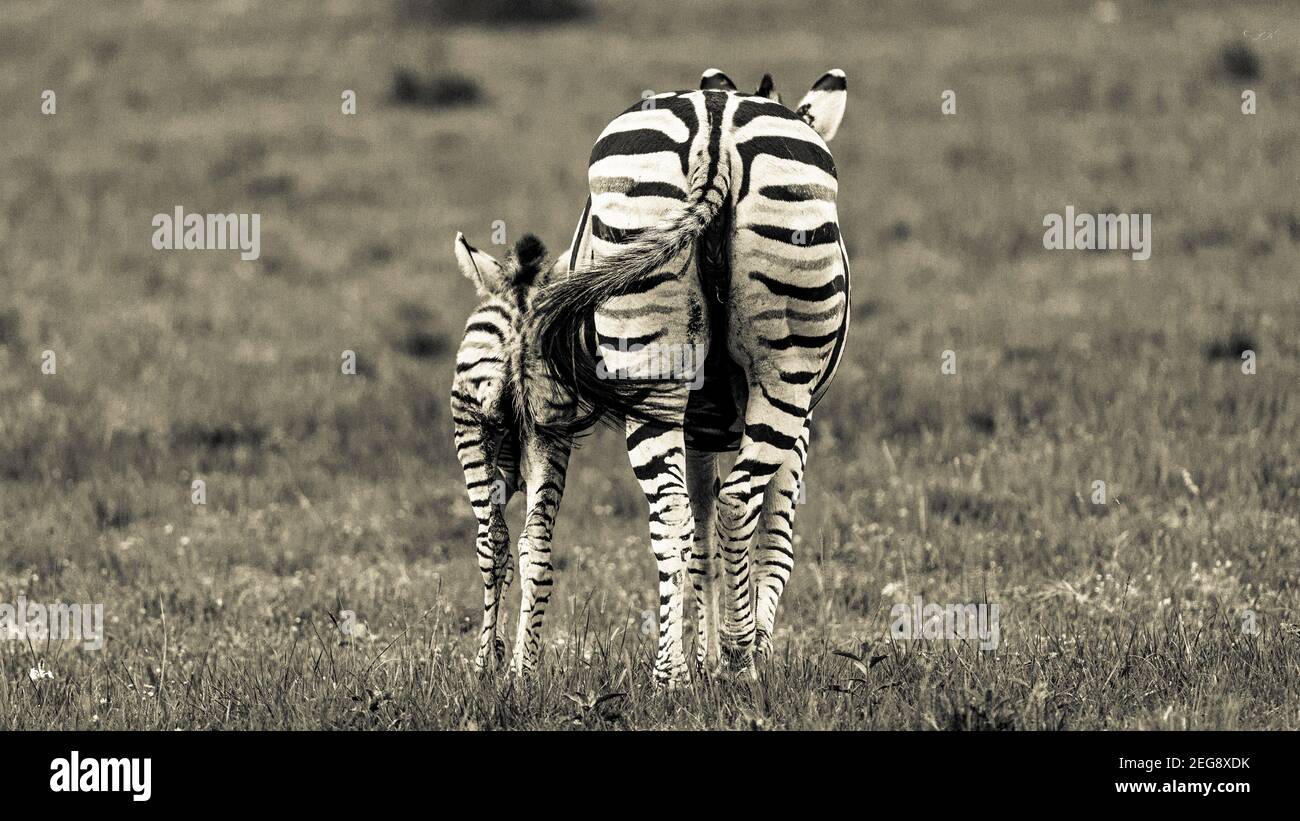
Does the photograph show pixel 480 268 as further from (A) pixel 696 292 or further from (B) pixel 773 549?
(B) pixel 773 549

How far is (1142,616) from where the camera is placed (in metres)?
8.38

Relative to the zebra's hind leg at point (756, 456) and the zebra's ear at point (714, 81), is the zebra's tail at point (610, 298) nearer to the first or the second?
the zebra's hind leg at point (756, 456)

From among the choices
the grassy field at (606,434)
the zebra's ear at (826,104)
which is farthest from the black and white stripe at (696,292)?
the grassy field at (606,434)

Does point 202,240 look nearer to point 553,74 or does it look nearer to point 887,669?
point 553,74

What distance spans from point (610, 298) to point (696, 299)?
1.09 ft

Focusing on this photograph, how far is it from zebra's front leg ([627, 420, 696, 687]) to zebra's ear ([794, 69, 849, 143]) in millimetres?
1655

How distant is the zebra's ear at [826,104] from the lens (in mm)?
7098

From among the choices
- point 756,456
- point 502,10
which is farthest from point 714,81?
point 502,10

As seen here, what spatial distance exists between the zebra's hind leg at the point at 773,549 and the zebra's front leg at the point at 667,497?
0.65 metres

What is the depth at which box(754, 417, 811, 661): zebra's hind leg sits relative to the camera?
6.89 meters

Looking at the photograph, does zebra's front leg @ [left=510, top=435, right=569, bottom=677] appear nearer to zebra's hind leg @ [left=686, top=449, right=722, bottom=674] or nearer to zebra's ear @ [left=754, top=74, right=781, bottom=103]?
zebra's hind leg @ [left=686, top=449, right=722, bottom=674]

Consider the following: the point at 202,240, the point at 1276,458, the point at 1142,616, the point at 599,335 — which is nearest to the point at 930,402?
the point at 1276,458

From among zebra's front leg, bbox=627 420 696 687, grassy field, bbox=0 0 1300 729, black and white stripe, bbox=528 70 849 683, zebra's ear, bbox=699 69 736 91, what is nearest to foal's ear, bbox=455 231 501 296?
black and white stripe, bbox=528 70 849 683

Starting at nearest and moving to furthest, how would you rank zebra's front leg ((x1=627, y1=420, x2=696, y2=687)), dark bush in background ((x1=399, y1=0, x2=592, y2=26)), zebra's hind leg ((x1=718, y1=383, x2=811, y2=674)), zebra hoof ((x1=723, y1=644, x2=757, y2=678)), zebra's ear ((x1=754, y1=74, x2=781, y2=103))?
1. zebra's front leg ((x1=627, y1=420, x2=696, y2=687))
2. zebra's hind leg ((x1=718, y1=383, x2=811, y2=674))
3. zebra hoof ((x1=723, y1=644, x2=757, y2=678))
4. zebra's ear ((x1=754, y1=74, x2=781, y2=103))
5. dark bush in background ((x1=399, y1=0, x2=592, y2=26))
